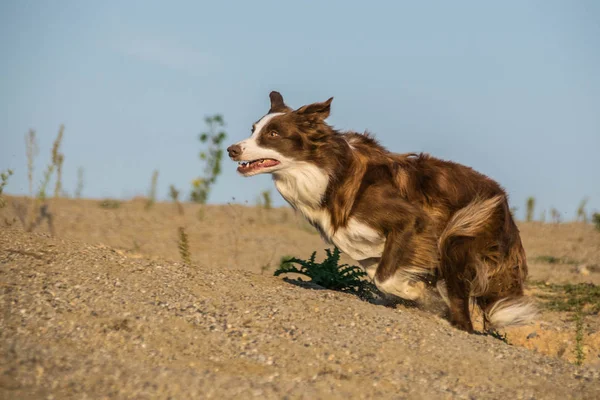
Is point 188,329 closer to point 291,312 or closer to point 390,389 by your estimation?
point 291,312

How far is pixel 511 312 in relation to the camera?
6.88 metres

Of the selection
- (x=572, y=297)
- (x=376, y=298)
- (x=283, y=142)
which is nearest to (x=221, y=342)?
(x=283, y=142)

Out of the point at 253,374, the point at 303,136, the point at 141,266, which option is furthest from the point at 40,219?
the point at 253,374

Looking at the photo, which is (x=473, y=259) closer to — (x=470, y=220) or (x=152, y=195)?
(x=470, y=220)

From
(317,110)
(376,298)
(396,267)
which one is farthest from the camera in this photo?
(376,298)

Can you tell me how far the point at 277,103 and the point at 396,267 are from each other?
2.01 metres

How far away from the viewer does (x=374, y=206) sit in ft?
21.8

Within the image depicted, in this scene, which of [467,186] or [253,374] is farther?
[467,186]

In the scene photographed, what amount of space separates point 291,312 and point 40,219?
7296 millimetres

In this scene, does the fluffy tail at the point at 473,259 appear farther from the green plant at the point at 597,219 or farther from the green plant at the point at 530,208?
the green plant at the point at 530,208

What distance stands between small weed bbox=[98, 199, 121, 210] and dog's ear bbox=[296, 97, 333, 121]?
872cm

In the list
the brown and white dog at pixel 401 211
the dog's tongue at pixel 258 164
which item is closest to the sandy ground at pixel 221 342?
the brown and white dog at pixel 401 211

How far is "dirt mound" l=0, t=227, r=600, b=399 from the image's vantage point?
14.6 ft

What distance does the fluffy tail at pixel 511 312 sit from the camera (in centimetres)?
689
